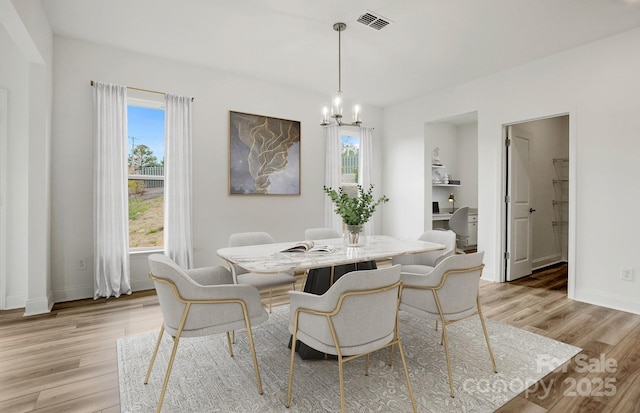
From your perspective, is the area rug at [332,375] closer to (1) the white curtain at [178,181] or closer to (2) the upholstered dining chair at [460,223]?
(1) the white curtain at [178,181]

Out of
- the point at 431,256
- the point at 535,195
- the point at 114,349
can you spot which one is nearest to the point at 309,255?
the point at 431,256

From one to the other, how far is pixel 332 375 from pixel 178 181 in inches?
117

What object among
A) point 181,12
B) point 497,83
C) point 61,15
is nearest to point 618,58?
point 497,83

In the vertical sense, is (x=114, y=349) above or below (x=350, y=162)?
below

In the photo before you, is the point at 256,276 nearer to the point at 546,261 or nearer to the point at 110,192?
the point at 110,192

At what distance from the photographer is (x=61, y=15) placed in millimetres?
2980

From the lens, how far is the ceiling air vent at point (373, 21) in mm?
2926

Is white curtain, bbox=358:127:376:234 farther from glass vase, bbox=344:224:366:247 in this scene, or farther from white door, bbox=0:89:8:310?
white door, bbox=0:89:8:310

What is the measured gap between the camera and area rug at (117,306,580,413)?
1760 mm

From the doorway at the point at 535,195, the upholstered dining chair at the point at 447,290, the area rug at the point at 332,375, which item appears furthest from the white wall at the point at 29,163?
the doorway at the point at 535,195

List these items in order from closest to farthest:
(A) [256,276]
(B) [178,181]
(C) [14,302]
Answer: (A) [256,276]
(C) [14,302]
(B) [178,181]

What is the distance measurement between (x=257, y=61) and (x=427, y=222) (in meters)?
3.60

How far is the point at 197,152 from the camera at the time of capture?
414 cm

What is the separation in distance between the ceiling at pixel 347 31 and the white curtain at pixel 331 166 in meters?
1.02
